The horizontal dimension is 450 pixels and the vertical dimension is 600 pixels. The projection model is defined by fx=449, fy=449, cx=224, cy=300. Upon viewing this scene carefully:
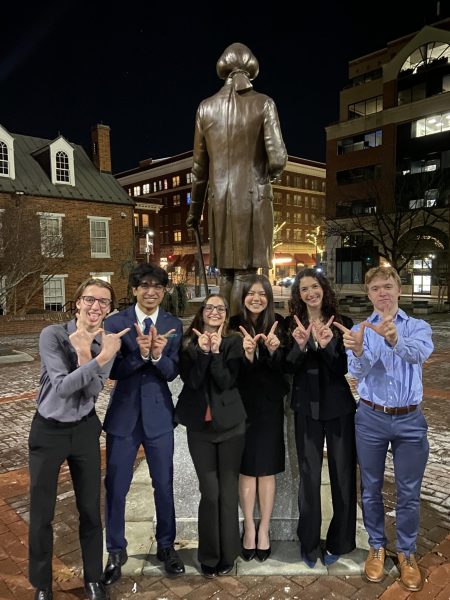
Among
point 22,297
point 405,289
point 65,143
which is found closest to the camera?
point 22,297

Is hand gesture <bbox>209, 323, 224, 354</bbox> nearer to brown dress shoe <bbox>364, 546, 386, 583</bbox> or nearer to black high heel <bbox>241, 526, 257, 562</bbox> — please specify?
black high heel <bbox>241, 526, 257, 562</bbox>

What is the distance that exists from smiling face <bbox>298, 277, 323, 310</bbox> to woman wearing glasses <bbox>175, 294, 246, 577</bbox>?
53 centimetres

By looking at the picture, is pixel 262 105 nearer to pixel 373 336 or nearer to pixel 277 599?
pixel 373 336

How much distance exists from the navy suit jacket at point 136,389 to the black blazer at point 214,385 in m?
0.10

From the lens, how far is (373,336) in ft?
9.68

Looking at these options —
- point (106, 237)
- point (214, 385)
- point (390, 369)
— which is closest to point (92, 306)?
point (214, 385)

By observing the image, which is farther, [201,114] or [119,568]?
[201,114]

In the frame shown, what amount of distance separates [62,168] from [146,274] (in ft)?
79.0

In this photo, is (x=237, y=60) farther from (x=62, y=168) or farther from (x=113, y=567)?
(x=62, y=168)

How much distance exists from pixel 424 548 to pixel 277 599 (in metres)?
1.31

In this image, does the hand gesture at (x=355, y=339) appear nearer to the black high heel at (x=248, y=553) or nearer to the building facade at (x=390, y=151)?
the black high heel at (x=248, y=553)

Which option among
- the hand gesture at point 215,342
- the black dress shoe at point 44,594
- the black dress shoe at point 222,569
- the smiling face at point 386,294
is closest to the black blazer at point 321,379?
the smiling face at point 386,294

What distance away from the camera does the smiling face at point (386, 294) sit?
9.51 ft

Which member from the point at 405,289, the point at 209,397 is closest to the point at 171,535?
the point at 209,397
